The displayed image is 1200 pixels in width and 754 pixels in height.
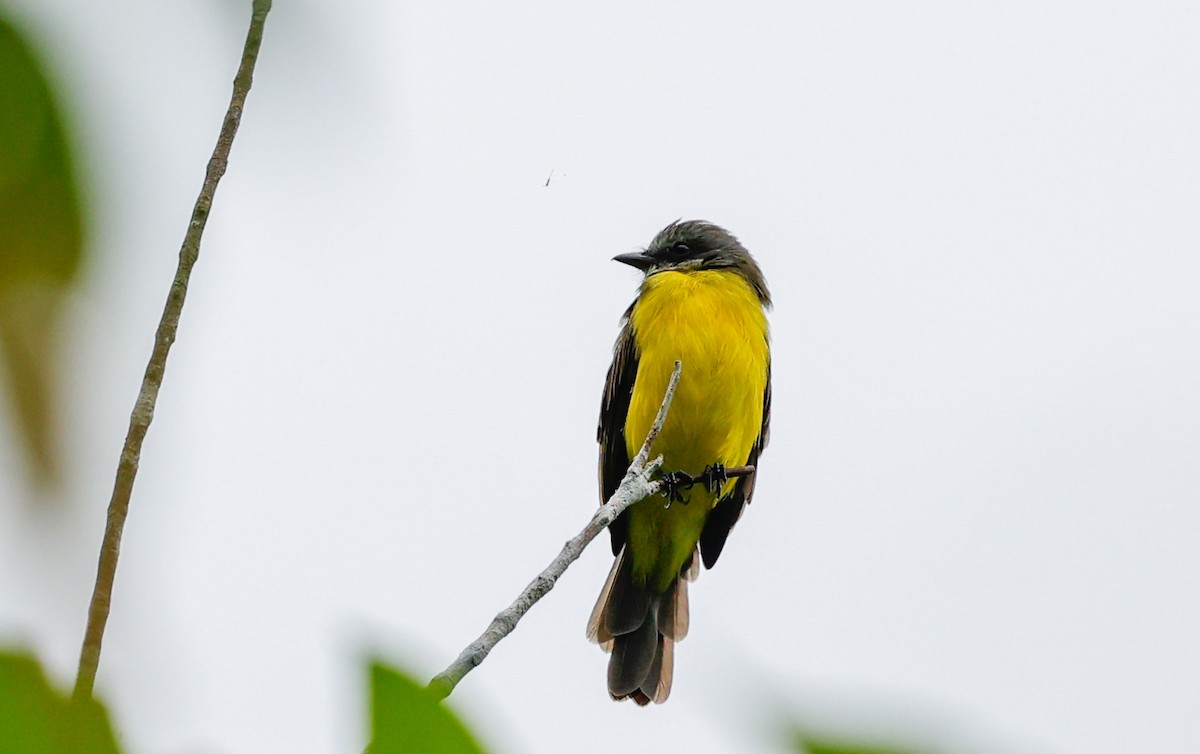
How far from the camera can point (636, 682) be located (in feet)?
26.4

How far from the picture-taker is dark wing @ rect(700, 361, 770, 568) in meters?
7.86

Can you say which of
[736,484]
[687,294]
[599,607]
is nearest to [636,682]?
[599,607]

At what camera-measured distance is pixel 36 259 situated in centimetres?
58

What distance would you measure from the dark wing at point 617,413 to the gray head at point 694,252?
2.66ft

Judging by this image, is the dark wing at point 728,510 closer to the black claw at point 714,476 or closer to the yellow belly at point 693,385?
the yellow belly at point 693,385

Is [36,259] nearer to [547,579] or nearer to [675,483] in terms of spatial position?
[547,579]

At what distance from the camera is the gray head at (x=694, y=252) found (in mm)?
8352

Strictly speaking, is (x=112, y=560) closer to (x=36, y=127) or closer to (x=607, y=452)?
(x=36, y=127)

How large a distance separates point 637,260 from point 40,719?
27.3ft

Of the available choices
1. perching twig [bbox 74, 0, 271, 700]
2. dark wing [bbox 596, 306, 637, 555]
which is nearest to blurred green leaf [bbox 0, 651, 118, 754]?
perching twig [bbox 74, 0, 271, 700]

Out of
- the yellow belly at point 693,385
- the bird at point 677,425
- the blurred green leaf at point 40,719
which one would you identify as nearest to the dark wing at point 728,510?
the bird at point 677,425

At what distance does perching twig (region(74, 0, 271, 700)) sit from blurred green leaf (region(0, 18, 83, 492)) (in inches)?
5.0

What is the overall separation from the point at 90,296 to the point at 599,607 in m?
7.82

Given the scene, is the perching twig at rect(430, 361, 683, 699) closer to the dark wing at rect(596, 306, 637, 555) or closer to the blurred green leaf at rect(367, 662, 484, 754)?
the blurred green leaf at rect(367, 662, 484, 754)
